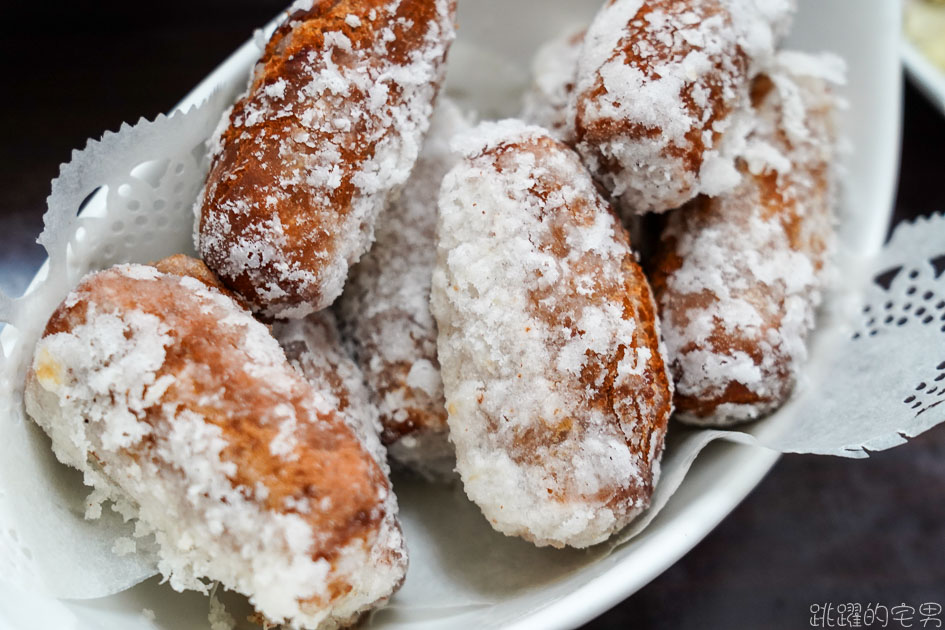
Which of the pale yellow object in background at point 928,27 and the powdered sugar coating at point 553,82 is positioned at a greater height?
the powdered sugar coating at point 553,82

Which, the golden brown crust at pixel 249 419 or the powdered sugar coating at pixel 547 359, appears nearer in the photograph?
the golden brown crust at pixel 249 419

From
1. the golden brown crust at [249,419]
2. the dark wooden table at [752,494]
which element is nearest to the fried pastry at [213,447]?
the golden brown crust at [249,419]

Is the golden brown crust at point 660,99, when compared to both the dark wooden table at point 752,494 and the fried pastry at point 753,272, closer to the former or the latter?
the fried pastry at point 753,272

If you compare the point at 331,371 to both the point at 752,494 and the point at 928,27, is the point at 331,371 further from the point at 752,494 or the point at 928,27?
the point at 928,27

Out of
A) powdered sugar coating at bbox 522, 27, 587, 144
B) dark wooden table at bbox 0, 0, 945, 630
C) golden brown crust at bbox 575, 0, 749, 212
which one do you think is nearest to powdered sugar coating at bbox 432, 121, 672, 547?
golden brown crust at bbox 575, 0, 749, 212

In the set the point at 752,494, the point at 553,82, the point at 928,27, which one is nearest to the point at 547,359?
the point at 553,82

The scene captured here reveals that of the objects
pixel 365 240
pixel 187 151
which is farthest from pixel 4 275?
pixel 365 240

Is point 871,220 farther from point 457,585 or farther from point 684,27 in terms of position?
point 457,585
